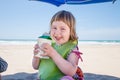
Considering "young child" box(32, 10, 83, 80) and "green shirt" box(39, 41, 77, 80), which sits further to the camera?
"green shirt" box(39, 41, 77, 80)

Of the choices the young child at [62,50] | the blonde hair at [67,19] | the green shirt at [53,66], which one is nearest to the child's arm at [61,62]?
the young child at [62,50]

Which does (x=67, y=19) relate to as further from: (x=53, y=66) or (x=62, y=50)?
(x=53, y=66)

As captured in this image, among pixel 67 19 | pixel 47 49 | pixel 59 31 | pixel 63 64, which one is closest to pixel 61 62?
pixel 63 64

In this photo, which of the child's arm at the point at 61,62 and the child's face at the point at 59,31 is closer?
the child's arm at the point at 61,62

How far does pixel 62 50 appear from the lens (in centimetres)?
232

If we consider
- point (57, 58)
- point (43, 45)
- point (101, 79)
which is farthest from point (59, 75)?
point (101, 79)

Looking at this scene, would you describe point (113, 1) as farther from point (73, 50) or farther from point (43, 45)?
point (43, 45)

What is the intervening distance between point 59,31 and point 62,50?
0.64 ft

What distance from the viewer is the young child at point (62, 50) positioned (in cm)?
217

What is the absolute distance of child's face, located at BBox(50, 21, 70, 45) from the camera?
221 cm

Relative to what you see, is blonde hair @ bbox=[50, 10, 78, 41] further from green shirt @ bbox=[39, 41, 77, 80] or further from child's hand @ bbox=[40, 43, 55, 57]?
child's hand @ bbox=[40, 43, 55, 57]

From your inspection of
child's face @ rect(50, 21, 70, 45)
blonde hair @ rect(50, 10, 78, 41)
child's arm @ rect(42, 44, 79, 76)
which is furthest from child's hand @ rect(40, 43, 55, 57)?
blonde hair @ rect(50, 10, 78, 41)

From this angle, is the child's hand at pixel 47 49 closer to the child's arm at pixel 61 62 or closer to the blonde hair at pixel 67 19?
the child's arm at pixel 61 62

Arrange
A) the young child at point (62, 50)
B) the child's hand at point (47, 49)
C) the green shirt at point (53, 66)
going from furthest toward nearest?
the green shirt at point (53, 66)
the young child at point (62, 50)
the child's hand at point (47, 49)
